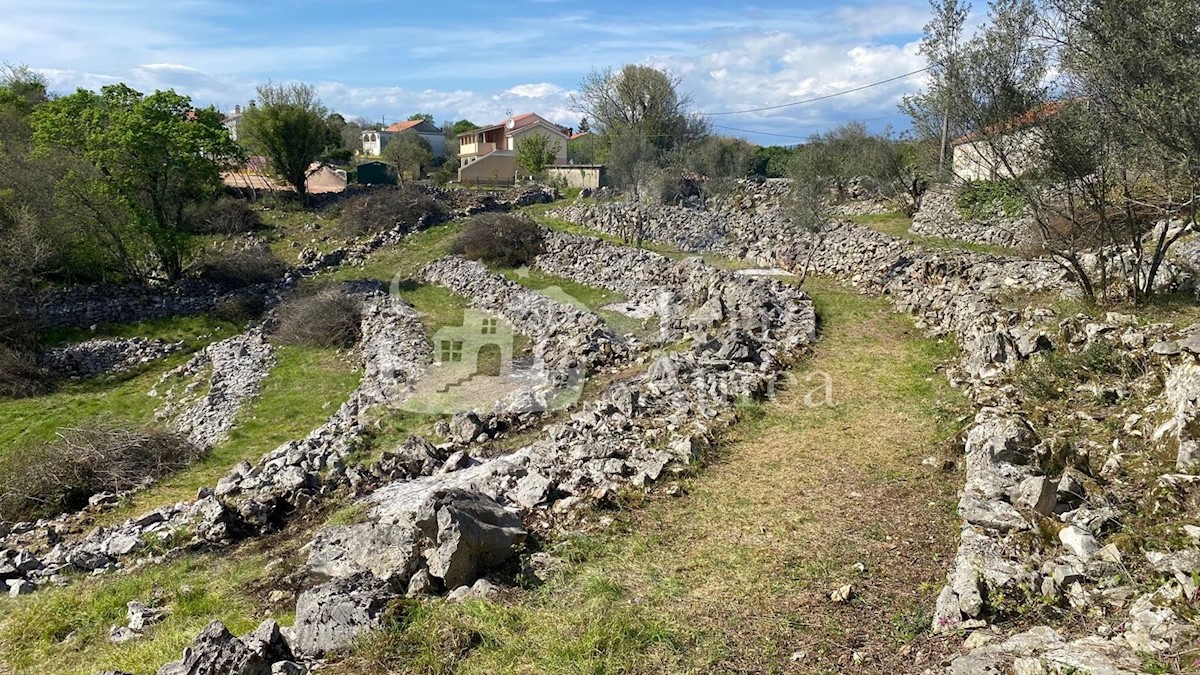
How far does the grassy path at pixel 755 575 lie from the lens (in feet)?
17.4

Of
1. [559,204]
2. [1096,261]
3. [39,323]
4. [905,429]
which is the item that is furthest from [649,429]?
[559,204]

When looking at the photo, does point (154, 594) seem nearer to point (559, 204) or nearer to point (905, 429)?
point (905, 429)

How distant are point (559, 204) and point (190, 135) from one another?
19.6 meters

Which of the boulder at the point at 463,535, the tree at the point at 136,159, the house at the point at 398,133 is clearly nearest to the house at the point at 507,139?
the house at the point at 398,133

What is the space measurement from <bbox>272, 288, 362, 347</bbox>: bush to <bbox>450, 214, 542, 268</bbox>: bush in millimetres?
7835

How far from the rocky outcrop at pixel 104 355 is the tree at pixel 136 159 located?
15.4ft

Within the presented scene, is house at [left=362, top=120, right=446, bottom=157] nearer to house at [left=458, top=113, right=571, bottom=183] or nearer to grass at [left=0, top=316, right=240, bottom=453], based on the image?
house at [left=458, top=113, right=571, bottom=183]

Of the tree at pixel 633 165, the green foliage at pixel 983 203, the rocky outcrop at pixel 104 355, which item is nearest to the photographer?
the rocky outcrop at pixel 104 355

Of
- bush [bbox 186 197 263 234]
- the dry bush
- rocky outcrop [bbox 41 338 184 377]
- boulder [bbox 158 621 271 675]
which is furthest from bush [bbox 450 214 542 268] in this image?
boulder [bbox 158 621 271 675]

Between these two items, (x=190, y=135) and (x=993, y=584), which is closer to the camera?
(x=993, y=584)

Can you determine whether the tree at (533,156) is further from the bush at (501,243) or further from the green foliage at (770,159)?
the bush at (501,243)

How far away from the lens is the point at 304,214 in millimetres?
38125

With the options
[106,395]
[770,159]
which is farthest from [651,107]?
[106,395]

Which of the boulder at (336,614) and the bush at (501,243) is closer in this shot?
the boulder at (336,614)
